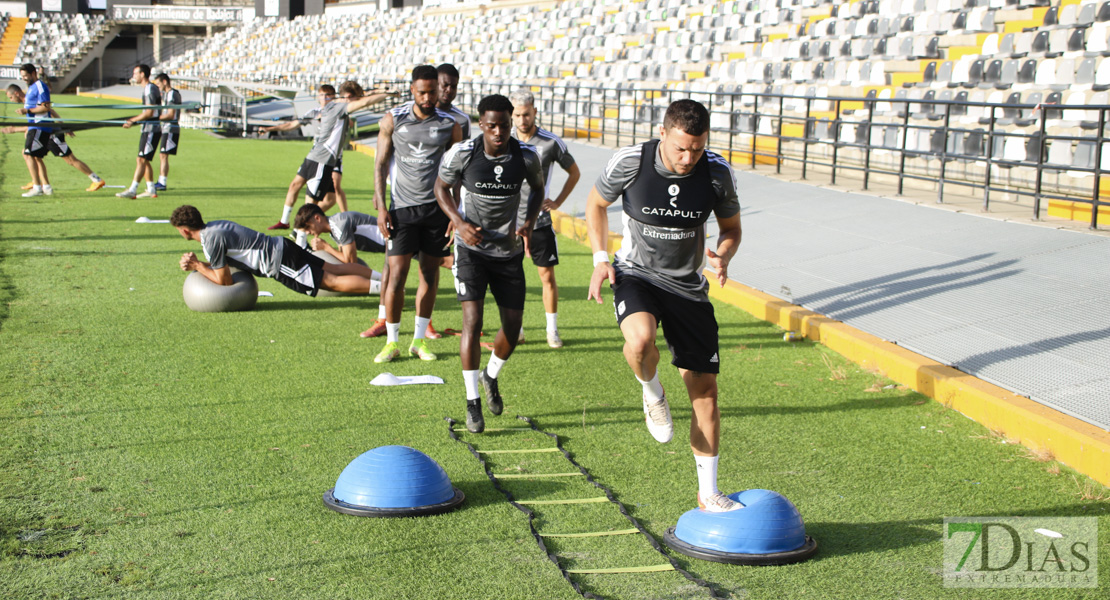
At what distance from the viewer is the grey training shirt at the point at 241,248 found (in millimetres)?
8273

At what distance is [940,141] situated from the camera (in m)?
13.7

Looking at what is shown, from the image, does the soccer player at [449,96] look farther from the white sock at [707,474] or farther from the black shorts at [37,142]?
the black shorts at [37,142]

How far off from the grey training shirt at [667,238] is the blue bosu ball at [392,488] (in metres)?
1.31

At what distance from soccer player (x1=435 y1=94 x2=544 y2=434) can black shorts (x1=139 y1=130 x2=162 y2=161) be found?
10613mm

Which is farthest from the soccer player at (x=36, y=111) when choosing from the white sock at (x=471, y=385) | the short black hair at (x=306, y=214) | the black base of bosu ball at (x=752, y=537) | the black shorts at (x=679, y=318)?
the black base of bosu ball at (x=752, y=537)

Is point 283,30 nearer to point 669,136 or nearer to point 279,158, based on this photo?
point 279,158

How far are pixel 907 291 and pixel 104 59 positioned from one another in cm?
6869

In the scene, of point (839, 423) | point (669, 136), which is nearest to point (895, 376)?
point (839, 423)

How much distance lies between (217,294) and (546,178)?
3266mm

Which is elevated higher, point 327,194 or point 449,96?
point 449,96

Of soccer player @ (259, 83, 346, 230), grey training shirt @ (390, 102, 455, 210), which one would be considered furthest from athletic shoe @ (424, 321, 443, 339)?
soccer player @ (259, 83, 346, 230)

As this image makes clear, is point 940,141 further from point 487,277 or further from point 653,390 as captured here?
point 653,390

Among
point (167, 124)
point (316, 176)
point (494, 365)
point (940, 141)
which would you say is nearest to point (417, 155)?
point (494, 365)

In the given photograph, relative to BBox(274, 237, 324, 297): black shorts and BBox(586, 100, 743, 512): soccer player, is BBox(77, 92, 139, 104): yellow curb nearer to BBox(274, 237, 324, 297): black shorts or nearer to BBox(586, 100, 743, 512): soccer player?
BBox(274, 237, 324, 297): black shorts
